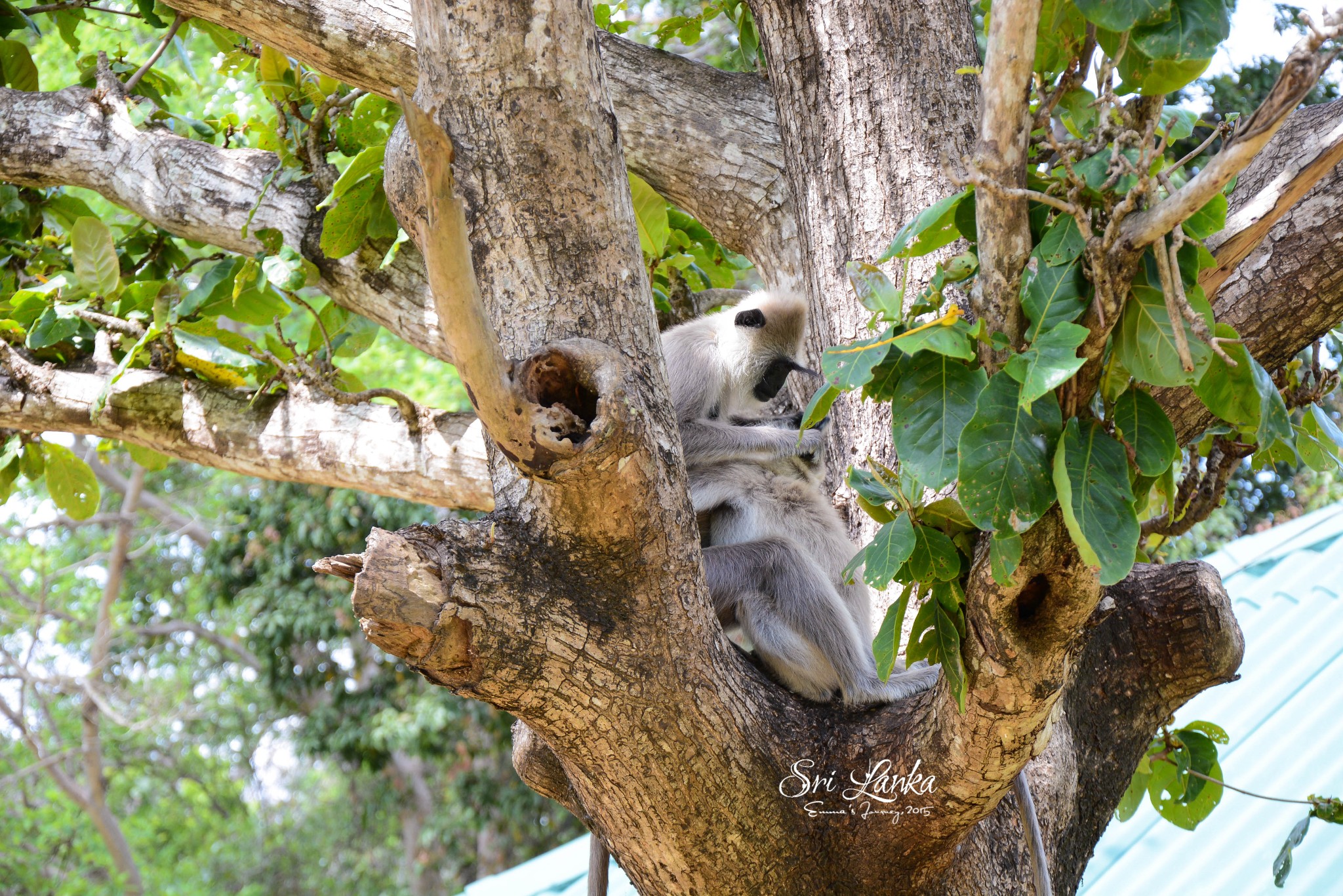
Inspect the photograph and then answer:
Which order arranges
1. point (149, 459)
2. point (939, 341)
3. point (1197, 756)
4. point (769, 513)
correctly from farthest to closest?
point (149, 459) < point (769, 513) < point (1197, 756) < point (939, 341)

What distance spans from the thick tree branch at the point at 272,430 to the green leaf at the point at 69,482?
543mm

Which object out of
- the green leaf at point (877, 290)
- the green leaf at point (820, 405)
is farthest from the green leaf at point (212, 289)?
the green leaf at point (877, 290)

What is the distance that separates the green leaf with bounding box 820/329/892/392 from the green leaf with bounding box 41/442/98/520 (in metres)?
3.18

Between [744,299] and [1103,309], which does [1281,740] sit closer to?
[744,299]

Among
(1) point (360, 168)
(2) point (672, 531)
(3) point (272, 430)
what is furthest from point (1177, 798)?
(3) point (272, 430)

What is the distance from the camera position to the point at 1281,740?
3.97 meters

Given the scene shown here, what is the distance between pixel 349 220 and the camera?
9.32ft

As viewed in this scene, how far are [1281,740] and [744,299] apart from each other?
2.61 meters

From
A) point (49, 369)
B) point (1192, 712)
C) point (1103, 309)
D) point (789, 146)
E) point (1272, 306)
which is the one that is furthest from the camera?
point (1192, 712)

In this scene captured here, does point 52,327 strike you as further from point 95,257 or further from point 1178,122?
point 1178,122

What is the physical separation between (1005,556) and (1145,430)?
0.82 ft

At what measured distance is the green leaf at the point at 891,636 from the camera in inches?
66.9

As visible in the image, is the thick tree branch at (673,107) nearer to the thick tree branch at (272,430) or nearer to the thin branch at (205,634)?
the thick tree branch at (272,430)

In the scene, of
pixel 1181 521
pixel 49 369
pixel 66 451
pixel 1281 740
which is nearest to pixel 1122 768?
pixel 1181 521
